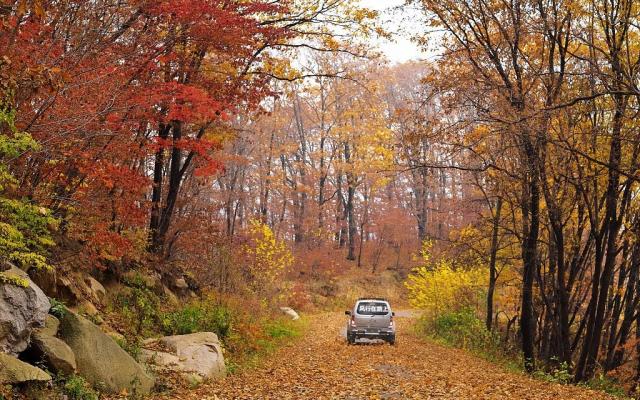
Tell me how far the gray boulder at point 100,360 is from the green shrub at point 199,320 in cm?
454

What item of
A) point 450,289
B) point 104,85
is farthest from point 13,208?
point 450,289

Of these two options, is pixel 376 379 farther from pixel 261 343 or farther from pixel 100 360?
pixel 100 360

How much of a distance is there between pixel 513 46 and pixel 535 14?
1109mm

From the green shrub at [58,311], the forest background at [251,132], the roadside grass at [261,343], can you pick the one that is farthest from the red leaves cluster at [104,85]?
the roadside grass at [261,343]

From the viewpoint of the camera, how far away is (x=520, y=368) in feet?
57.4

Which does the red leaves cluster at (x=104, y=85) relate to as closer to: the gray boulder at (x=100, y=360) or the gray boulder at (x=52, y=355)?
the gray boulder at (x=100, y=360)

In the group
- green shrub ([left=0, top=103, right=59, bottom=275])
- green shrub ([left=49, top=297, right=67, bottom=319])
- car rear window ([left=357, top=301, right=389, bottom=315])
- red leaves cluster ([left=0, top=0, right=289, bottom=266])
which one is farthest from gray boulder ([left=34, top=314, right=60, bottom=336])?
car rear window ([left=357, top=301, right=389, bottom=315])

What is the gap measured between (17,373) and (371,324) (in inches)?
590

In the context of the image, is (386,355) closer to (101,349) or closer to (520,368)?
(520,368)

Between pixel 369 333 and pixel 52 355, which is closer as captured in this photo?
pixel 52 355

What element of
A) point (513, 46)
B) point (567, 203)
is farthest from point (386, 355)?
point (513, 46)

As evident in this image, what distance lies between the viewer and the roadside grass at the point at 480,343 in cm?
1565

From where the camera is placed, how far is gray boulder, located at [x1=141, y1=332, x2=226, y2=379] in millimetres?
11072

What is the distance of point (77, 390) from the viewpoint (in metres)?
8.00
